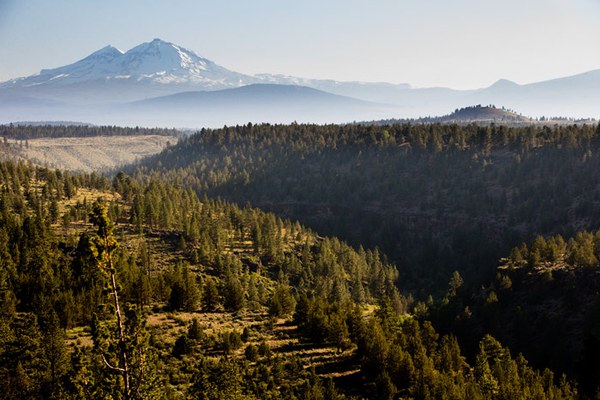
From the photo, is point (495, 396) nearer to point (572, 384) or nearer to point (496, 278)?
point (572, 384)

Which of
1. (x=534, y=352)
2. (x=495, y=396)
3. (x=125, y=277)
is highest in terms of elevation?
(x=125, y=277)

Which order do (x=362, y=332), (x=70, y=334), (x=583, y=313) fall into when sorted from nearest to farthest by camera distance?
(x=70, y=334), (x=362, y=332), (x=583, y=313)

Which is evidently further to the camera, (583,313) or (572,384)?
(583,313)

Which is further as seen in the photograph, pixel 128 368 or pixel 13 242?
pixel 13 242

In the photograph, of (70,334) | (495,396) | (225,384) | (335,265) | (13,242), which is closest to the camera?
(225,384)

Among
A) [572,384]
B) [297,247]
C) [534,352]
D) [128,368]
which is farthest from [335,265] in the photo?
[128,368]

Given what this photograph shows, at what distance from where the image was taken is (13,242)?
12112 centimetres

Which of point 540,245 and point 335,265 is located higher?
point 540,245

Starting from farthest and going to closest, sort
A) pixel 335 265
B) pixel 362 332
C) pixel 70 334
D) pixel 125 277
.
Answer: pixel 335 265 < pixel 125 277 < pixel 362 332 < pixel 70 334

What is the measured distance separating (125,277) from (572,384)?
306ft

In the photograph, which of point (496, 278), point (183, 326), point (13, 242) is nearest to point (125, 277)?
point (183, 326)

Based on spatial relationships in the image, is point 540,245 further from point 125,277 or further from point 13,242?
point 13,242

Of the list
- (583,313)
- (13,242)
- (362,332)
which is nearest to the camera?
(362,332)

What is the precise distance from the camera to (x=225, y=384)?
5003cm
